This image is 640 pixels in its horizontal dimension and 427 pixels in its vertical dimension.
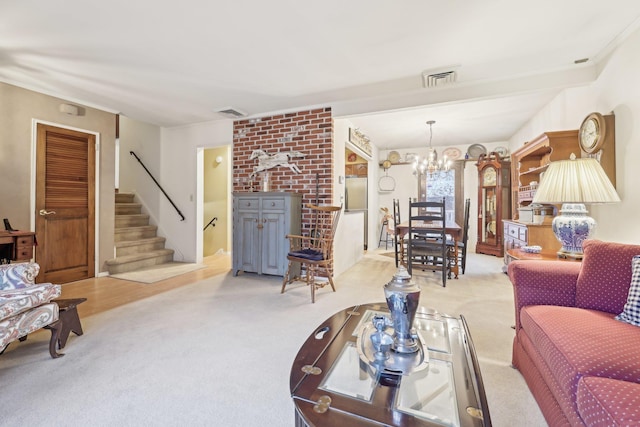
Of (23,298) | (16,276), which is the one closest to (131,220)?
(16,276)

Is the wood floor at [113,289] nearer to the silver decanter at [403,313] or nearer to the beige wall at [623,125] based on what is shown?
the silver decanter at [403,313]

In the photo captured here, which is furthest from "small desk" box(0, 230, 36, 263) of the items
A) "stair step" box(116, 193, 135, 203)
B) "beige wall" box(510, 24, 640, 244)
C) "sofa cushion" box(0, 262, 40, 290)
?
"beige wall" box(510, 24, 640, 244)

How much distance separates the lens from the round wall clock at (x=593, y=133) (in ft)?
7.66

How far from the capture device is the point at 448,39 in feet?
7.48

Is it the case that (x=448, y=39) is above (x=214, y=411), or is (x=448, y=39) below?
above

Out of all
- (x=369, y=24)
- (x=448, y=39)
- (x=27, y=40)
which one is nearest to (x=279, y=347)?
(x=369, y=24)

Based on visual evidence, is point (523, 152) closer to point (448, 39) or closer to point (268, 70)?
point (448, 39)

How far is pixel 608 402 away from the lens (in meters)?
0.83

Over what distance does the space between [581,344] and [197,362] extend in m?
2.01

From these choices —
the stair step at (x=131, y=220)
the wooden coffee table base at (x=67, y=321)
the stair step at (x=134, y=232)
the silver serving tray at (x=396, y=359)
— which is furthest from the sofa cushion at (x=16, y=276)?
the stair step at (x=131, y=220)

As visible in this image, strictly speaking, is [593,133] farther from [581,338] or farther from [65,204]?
[65,204]

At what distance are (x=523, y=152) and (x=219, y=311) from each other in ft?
14.8

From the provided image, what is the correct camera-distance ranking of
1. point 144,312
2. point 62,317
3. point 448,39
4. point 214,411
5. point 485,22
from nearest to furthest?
point 214,411, point 62,317, point 485,22, point 448,39, point 144,312

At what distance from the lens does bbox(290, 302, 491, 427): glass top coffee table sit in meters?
0.80
